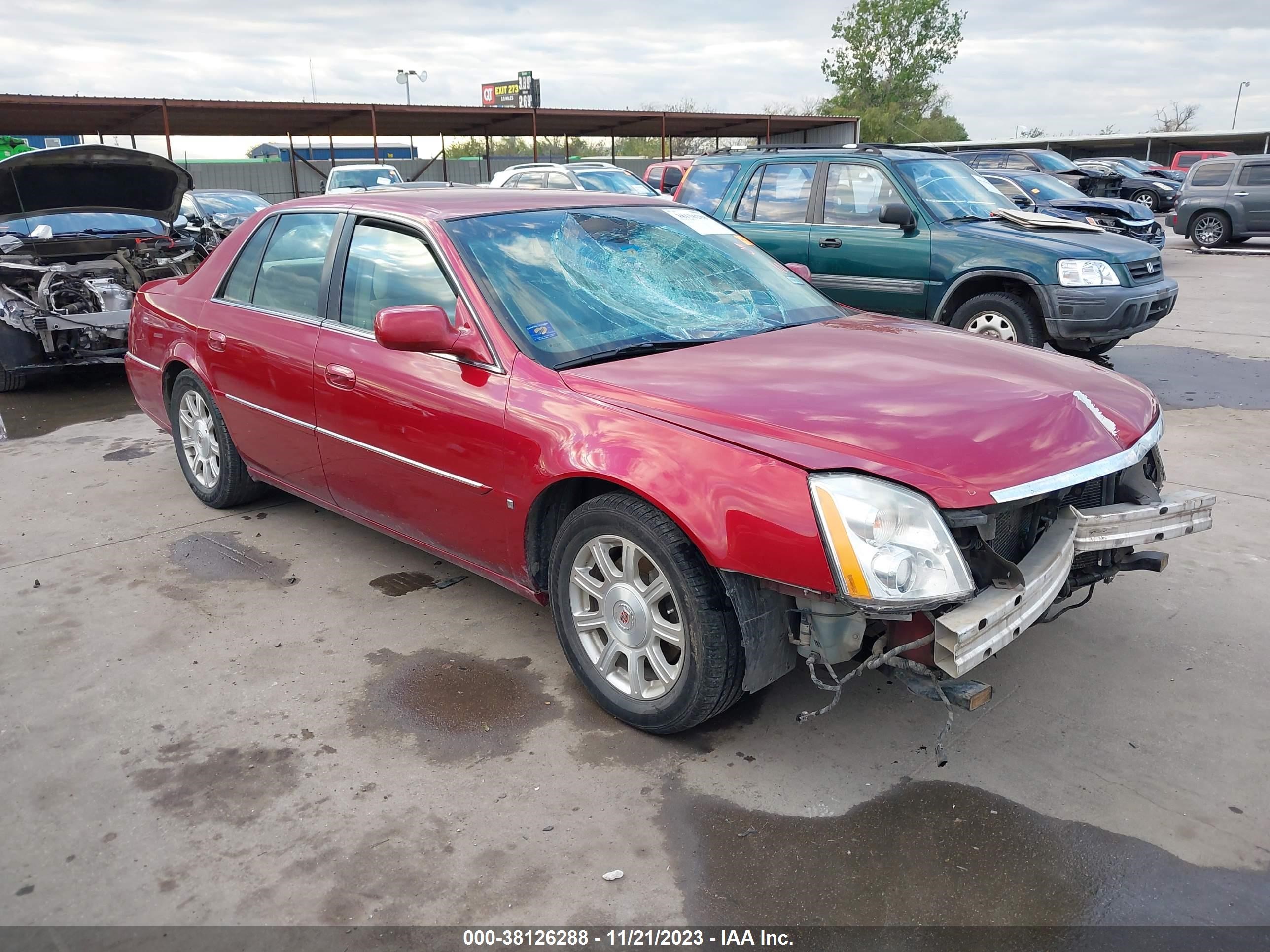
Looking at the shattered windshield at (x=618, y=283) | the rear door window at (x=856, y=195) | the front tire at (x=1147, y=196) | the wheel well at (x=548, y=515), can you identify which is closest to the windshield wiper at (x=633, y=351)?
the shattered windshield at (x=618, y=283)

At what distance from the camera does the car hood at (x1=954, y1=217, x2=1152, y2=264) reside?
7.36 metres

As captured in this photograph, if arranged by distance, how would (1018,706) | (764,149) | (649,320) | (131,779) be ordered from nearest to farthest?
(131,779) → (1018,706) → (649,320) → (764,149)

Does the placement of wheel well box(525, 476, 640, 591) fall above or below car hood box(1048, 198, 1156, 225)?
below

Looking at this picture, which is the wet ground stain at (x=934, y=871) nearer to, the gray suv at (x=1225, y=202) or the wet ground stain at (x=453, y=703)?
the wet ground stain at (x=453, y=703)

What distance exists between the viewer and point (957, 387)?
9.97ft

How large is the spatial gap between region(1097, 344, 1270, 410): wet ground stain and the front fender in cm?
574

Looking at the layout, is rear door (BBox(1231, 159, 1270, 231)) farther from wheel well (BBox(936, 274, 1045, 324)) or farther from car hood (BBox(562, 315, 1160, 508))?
car hood (BBox(562, 315, 1160, 508))

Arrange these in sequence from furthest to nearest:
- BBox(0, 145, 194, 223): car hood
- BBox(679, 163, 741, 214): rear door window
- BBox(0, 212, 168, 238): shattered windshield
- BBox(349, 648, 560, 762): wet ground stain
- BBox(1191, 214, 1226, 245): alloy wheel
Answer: BBox(1191, 214, 1226, 245): alloy wheel
BBox(679, 163, 741, 214): rear door window
BBox(0, 212, 168, 238): shattered windshield
BBox(0, 145, 194, 223): car hood
BBox(349, 648, 560, 762): wet ground stain

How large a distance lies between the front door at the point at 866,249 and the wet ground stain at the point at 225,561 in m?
5.24

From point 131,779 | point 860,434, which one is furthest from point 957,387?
point 131,779

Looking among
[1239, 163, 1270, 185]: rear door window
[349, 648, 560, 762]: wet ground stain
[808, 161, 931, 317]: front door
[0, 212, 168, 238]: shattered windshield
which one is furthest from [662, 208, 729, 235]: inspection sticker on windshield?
[1239, 163, 1270, 185]: rear door window

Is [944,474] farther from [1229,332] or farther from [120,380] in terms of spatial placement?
[1229,332]

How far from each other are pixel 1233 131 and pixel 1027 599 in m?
56.2

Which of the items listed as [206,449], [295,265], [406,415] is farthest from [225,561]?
[406,415]
